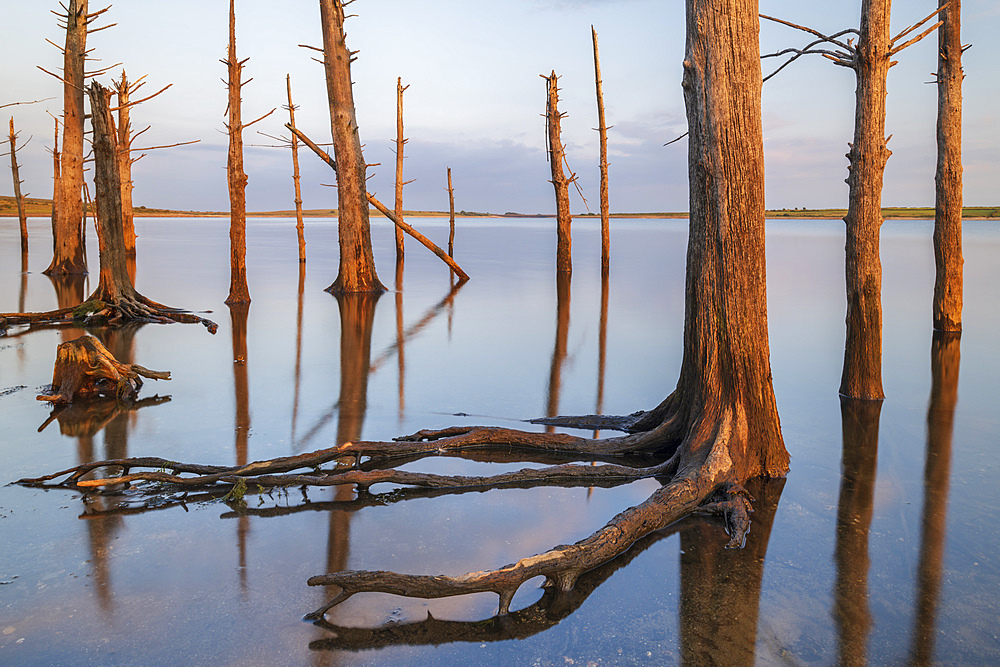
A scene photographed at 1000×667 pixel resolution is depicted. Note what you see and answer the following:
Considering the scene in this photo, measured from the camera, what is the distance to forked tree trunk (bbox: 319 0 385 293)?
14.4m

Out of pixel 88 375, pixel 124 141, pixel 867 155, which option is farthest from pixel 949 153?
pixel 124 141

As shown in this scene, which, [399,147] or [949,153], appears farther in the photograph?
[399,147]

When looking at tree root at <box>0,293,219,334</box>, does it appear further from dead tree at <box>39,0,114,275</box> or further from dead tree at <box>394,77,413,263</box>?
dead tree at <box>394,77,413,263</box>

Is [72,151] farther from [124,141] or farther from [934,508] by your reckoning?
[934,508]

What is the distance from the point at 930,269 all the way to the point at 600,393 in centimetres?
2155

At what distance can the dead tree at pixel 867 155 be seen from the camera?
19.9ft

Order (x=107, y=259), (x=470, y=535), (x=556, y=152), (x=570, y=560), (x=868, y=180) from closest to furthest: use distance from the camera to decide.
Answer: (x=570, y=560)
(x=470, y=535)
(x=868, y=180)
(x=107, y=259)
(x=556, y=152)

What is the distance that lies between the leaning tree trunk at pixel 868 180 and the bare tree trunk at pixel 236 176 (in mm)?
9981

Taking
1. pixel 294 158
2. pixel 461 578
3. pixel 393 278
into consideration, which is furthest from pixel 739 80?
pixel 294 158

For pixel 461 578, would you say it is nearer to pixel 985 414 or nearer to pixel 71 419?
pixel 71 419

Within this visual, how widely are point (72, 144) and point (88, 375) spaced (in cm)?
1226

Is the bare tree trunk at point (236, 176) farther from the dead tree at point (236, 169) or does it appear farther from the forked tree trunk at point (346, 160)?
the forked tree trunk at point (346, 160)

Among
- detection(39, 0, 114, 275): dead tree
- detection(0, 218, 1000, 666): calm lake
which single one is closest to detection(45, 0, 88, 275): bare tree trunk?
detection(39, 0, 114, 275): dead tree

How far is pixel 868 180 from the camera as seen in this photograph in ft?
20.6
